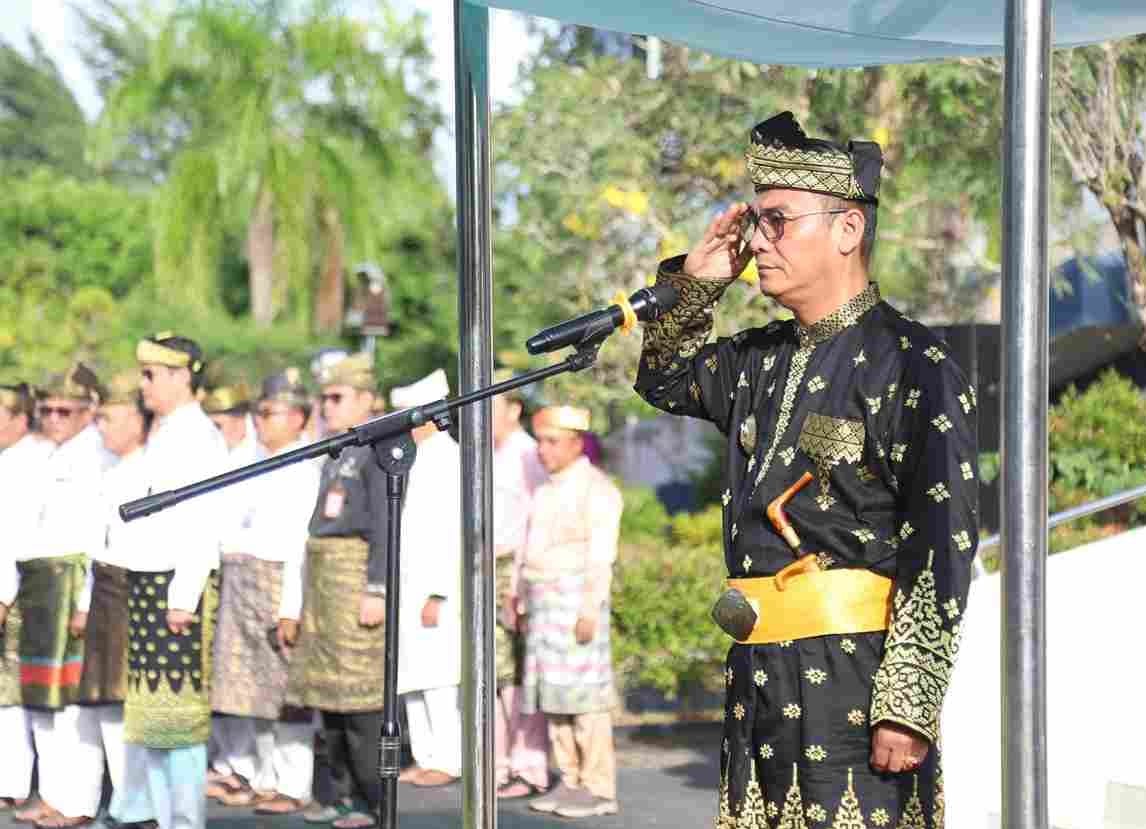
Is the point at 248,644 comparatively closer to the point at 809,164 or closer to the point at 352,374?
the point at 352,374

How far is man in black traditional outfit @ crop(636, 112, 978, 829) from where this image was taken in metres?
3.29

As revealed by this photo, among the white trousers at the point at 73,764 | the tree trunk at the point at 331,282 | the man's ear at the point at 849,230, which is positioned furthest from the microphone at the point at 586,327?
the tree trunk at the point at 331,282

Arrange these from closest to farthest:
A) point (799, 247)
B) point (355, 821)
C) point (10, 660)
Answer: point (799, 247) → point (355, 821) → point (10, 660)

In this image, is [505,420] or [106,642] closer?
[106,642]

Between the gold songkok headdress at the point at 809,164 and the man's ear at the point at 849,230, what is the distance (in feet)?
0.11

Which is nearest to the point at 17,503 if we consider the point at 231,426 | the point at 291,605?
the point at 231,426

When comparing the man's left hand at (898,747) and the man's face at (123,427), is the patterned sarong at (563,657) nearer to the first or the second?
the man's face at (123,427)

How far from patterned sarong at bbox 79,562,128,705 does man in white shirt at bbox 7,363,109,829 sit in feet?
0.68

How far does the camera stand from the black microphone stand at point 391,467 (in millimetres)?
3521

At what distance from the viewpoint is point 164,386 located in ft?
24.2

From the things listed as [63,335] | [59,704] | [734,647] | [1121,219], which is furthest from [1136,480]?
[63,335]

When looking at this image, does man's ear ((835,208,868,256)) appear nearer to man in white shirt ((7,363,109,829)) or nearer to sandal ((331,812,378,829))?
sandal ((331,812,378,829))

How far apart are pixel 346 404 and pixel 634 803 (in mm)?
2221

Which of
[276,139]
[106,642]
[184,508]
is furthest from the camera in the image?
[276,139]
